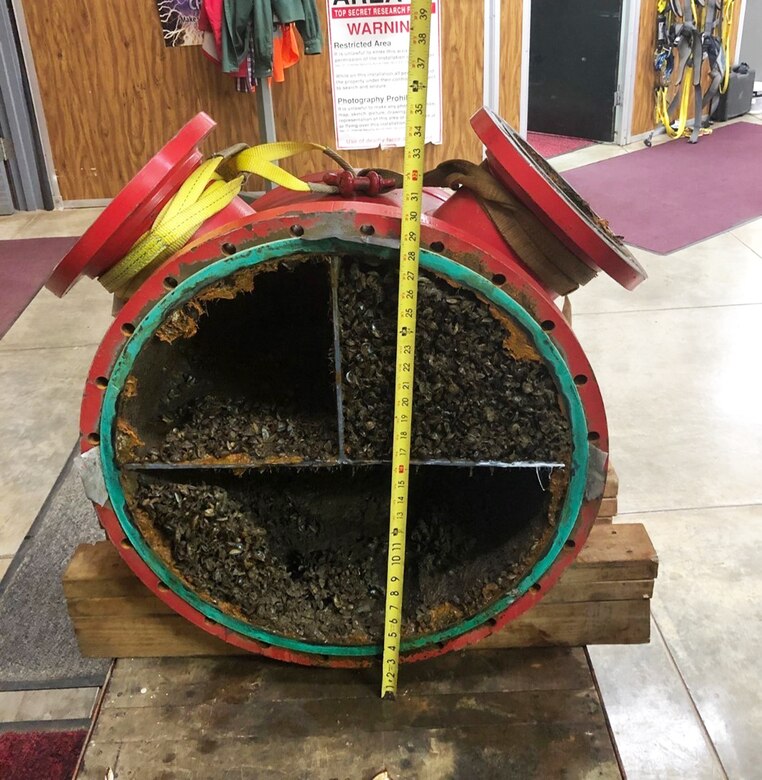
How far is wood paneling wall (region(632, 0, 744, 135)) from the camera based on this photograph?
5469mm

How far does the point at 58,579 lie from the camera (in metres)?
2.17

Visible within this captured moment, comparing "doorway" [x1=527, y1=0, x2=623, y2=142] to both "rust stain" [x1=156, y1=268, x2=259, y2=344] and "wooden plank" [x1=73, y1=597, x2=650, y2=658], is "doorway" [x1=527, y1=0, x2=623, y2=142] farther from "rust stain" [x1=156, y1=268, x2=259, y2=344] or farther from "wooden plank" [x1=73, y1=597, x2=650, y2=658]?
"rust stain" [x1=156, y1=268, x2=259, y2=344]

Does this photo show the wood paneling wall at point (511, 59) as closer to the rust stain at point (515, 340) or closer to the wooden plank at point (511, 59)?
the wooden plank at point (511, 59)

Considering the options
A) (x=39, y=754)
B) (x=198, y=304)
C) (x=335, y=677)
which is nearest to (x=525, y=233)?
(x=198, y=304)

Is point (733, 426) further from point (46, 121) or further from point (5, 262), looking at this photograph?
point (46, 121)

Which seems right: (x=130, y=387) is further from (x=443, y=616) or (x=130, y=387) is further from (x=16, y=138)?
(x=16, y=138)

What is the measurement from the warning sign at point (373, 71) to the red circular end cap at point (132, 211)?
3.11 m

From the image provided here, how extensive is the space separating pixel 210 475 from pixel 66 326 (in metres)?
2.45

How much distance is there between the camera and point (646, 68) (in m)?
5.67

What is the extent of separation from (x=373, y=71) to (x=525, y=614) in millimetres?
3535

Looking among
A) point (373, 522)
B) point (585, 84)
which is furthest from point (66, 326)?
point (585, 84)

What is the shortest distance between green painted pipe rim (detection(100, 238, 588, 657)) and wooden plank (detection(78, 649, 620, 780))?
0.09 meters

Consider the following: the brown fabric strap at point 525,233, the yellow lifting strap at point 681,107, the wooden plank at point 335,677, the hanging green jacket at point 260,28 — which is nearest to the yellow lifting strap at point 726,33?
the yellow lifting strap at point 681,107

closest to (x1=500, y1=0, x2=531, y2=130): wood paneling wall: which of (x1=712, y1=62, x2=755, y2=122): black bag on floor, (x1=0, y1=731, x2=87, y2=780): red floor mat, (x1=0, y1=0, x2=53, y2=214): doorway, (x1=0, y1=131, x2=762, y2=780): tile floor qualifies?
(x1=0, y1=131, x2=762, y2=780): tile floor
